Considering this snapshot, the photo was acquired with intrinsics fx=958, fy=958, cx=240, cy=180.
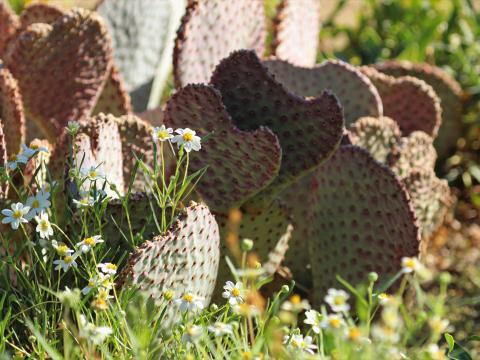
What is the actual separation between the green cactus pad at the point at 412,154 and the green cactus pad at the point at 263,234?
46cm

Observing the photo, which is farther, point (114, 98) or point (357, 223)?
point (114, 98)

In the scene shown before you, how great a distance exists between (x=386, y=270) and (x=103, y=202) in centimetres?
91

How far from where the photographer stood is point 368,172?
2523 millimetres

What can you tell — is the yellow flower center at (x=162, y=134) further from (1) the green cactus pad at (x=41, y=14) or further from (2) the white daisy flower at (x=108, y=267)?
(1) the green cactus pad at (x=41, y=14)

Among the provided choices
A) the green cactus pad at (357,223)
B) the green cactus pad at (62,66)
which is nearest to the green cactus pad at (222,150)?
the green cactus pad at (357,223)

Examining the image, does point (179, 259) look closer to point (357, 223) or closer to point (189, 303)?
point (189, 303)

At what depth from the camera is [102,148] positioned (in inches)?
89.7

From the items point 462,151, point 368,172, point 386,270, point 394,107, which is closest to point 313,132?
point 368,172

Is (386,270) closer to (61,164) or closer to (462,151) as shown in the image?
(61,164)

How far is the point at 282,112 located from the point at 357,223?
436 millimetres

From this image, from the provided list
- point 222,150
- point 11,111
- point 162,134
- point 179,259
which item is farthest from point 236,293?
point 11,111

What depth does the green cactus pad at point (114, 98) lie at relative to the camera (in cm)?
292

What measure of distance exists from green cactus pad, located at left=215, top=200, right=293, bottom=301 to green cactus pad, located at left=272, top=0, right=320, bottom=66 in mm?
746

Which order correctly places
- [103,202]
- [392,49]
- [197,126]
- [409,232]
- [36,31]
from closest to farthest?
[103,202] < [197,126] < [409,232] < [36,31] < [392,49]
